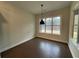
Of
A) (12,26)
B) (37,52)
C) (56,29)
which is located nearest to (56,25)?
(56,29)

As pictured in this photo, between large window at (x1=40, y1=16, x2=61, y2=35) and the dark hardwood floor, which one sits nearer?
the dark hardwood floor

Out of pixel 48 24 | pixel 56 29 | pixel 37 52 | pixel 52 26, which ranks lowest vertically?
pixel 37 52

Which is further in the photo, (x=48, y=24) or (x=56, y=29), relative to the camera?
(x=48, y=24)

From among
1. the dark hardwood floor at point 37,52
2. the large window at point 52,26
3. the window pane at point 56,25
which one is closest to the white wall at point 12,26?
the dark hardwood floor at point 37,52

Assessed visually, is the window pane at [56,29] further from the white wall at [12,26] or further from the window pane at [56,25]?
the white wall at [12,26]

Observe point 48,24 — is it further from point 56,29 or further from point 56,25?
point 56,29

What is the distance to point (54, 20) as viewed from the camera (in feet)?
19.0

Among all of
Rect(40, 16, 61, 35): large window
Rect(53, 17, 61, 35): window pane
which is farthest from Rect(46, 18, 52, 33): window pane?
Rect(53, 17, 61, 35): window pane

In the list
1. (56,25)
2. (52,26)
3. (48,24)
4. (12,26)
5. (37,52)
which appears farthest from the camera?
(48,24)

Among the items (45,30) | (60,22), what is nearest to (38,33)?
(45,30)

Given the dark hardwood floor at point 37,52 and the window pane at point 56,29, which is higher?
the window pane at point 56,29

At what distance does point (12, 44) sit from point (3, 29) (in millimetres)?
1165

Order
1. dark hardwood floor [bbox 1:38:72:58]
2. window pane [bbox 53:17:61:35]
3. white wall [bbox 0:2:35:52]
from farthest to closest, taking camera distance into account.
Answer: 1. window pane [bbox 53:17:61:35]
2. white wall [bbox 0:2:35:52]
3. dark hardwood floor [bbox 1:38:72:58]

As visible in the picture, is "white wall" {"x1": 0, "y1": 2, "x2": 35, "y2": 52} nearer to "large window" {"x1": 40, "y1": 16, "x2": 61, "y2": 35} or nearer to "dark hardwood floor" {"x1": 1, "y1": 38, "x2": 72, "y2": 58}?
"dark hardwood floor" {"x1": 1, "y1": 38, "x2": 72, "y2": 58}
